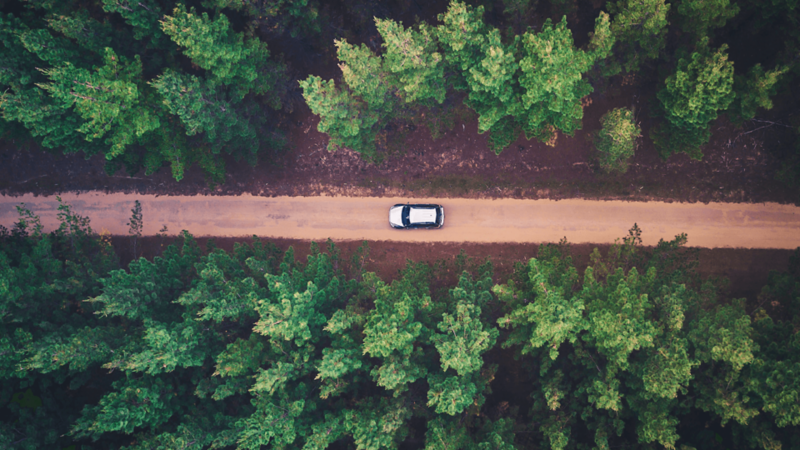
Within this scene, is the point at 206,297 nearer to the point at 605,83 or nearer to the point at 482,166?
the point at 482,166

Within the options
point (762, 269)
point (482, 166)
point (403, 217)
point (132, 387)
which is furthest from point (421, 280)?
point (762, 269)

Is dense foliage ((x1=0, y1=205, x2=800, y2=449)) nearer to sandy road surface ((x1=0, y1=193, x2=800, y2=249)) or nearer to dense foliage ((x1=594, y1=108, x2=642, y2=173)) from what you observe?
sandy road surface ((x1=0, y1=193, x2=800, y2=249))

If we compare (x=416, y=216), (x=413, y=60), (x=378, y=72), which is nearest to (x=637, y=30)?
(x=413, y=60)

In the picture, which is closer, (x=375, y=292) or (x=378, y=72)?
(x=378, y=72)

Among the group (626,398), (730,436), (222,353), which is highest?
(222,353)

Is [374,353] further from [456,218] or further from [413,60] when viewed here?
[413,60]

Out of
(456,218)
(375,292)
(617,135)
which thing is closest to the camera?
(617,135)
